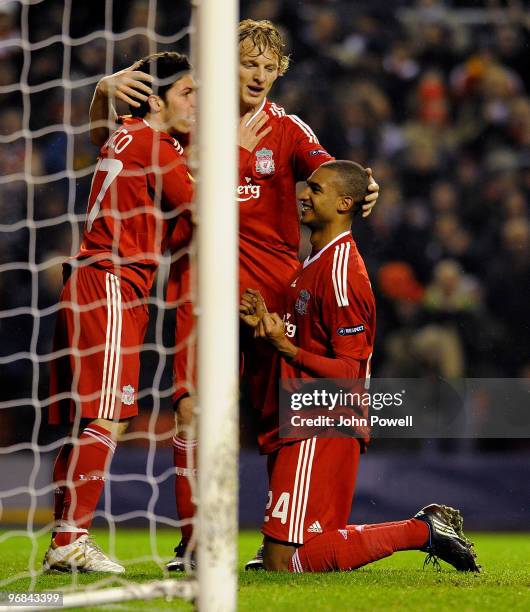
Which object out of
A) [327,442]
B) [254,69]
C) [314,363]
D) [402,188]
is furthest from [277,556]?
[402,188]

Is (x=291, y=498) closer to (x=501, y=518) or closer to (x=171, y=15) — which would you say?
(x=501, y=518)

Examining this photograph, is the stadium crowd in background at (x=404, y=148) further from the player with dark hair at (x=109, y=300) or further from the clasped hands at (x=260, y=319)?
the clasped hands at (x=260, y=319)

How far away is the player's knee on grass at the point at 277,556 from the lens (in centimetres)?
406

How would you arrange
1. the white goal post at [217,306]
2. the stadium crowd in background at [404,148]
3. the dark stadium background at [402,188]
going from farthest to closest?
the stadium crowd in background at [404,148] → the dark stadium background at [402,188] → the white goal post at [217,306]

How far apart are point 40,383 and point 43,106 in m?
2.17

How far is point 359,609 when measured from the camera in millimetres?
3104

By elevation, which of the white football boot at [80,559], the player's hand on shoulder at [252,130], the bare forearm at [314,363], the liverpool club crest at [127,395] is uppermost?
the player's hand on shoulder at [252,130]

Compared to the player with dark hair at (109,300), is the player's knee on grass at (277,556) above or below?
below

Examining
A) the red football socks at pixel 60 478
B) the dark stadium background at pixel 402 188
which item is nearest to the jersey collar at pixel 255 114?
the red football socks at pixel 60 478

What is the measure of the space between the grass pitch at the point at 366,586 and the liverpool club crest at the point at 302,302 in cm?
103

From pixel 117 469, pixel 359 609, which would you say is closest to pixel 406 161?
pixel 117 469

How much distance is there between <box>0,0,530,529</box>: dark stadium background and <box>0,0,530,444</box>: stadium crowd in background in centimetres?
1

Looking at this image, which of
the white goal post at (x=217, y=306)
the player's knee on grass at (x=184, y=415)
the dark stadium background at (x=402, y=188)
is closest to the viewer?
the white goal post at (x=217, y=306)

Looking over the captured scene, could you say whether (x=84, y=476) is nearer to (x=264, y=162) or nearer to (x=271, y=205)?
(x=271, y=205)
